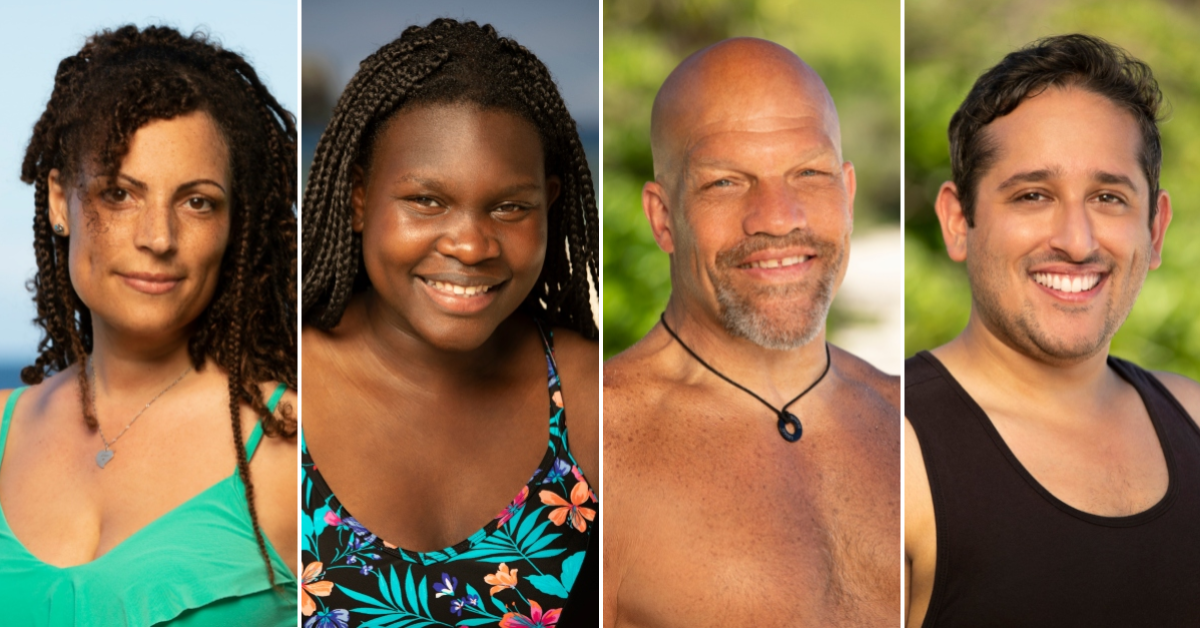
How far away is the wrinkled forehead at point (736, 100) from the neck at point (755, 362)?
0.51m

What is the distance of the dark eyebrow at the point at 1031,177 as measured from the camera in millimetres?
3086

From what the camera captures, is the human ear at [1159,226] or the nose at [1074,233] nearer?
the nose at [1074,233]

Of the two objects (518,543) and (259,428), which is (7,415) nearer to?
(259,428)

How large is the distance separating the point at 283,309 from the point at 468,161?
0.72 meters

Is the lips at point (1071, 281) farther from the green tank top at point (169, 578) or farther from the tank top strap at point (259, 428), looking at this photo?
the green tank top at point (169, 578)

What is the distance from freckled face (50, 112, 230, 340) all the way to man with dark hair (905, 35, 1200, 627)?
2124 mm

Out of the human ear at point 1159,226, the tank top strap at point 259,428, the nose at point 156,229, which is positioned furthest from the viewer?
the human ear at point 1159,226

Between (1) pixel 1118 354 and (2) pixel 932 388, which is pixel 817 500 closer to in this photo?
(2) pixel 932 388

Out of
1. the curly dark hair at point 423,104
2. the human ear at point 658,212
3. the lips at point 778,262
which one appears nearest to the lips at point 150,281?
the curly dark hair at point 423,104

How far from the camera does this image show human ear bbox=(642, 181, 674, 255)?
3.24 metres

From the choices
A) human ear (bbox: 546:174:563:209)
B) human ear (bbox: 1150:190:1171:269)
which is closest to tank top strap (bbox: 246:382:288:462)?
human ear (bbox: 546:174:563:209)

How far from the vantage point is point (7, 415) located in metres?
3.17

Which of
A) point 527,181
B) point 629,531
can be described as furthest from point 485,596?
point 527,181

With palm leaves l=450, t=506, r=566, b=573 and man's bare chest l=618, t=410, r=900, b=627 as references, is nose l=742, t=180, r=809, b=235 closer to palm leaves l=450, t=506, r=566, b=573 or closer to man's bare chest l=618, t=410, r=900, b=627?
man's bare chest l=618, t=410, r=900, b=627
